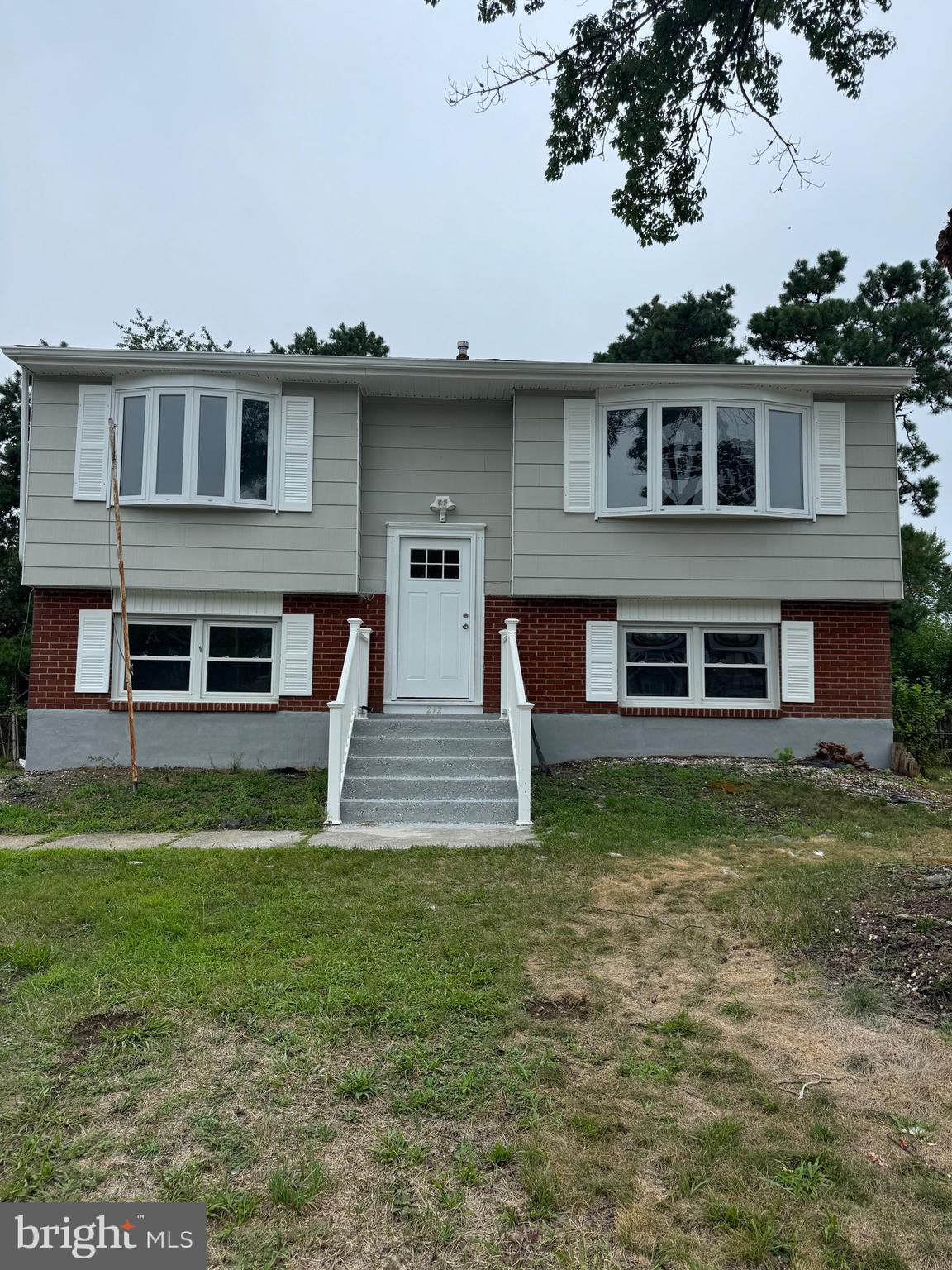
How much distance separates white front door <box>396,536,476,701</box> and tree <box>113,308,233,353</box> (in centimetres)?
1397

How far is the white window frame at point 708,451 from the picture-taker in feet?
31.9

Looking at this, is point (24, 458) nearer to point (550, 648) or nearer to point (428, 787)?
point (428, 787)

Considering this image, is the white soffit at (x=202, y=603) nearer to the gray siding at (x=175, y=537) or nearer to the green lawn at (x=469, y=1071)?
the gray siding at (x=175, y=537)

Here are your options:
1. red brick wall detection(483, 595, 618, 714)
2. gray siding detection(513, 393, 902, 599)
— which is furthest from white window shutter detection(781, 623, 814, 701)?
red brick wall detection(483, 595, 618, 714)

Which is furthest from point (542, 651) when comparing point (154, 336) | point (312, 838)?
point (154, 336)

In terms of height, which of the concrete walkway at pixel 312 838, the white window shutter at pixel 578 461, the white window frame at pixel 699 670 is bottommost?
the concrete walkway at pixel 312 838

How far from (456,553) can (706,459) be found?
11.0ft

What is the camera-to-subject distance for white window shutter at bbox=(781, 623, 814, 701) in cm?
1003

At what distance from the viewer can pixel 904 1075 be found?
102 inches

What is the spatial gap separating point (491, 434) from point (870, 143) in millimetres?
5032

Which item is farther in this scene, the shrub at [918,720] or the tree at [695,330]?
the tree at [695,330]

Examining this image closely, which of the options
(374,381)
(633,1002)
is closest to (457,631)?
(374,381)

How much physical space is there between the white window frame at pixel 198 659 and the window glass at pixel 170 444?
1.64m

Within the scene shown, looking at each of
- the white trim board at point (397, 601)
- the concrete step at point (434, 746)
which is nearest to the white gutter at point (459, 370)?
the white trim board at point (397, 601)
